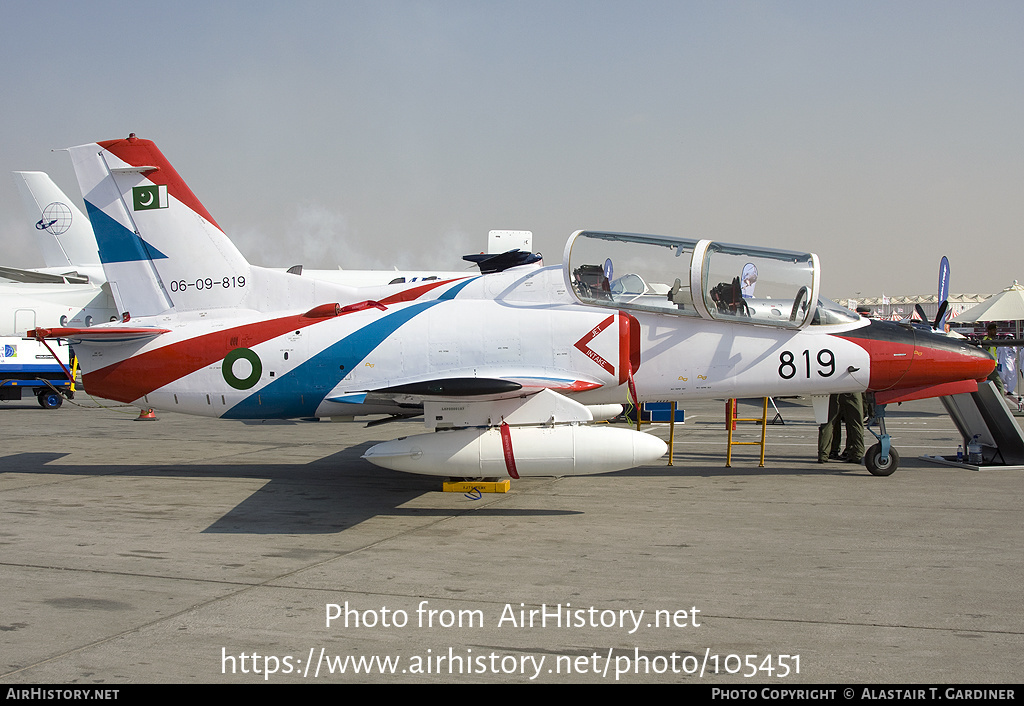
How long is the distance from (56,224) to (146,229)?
88.1 feet

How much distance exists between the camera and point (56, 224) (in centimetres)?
3316

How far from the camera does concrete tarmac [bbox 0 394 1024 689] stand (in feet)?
14.5

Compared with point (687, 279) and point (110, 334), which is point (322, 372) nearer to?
point (110, 334)

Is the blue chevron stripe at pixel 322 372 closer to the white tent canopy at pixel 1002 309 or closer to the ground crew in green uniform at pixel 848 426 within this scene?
the ground crew in green uniform at pixel 848 426

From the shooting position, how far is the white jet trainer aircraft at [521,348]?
870 centimetres

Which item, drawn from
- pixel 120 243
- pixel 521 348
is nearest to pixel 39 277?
pixel 120 243

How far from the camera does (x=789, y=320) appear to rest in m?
Answer: 9.62

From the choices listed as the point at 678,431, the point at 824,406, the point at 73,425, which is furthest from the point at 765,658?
the point at 73,425

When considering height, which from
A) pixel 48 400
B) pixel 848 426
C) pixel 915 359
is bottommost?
pixel 48 400

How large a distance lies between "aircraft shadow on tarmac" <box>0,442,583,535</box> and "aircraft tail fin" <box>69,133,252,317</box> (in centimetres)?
273

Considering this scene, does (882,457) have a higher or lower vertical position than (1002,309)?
lower

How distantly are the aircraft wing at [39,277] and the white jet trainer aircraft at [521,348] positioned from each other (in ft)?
82.2

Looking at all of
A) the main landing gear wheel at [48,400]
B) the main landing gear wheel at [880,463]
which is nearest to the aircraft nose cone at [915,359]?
the main landing gear wheel at [880,463]

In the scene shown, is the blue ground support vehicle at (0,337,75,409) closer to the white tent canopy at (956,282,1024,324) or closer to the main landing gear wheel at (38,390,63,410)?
the main landing gear wheel at (38,390,63,410)
